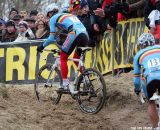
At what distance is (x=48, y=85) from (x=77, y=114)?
2.02 m

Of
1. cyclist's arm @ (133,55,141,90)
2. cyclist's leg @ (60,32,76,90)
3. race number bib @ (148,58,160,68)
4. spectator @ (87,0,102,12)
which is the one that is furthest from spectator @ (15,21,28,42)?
race number bib @ (148,58,160,68)

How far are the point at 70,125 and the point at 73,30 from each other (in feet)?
9.20

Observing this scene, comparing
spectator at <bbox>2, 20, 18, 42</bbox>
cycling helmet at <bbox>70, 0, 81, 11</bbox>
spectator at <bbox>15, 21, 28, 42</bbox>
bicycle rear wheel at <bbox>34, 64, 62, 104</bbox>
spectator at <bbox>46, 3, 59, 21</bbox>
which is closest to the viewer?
bicycle rear wheel at <bbox>34, 64, 62, 104</bbox>

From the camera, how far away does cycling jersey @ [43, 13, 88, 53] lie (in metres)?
11.5

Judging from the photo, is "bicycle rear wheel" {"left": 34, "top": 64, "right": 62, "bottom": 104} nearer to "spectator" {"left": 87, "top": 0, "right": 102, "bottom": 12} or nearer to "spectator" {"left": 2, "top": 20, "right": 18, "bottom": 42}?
"spectator" {"left": 87, "top": 0, "right": 102, "bottom": 12}

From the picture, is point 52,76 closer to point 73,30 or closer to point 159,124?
point 73,30

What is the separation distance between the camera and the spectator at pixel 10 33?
1586 centimetres

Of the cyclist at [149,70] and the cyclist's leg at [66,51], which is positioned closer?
the cyclist at [149,70]

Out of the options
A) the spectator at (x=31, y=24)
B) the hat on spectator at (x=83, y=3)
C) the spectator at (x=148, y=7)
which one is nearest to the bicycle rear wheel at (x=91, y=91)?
the spectator at (x=148, y=7)

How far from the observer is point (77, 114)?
10.6 meters

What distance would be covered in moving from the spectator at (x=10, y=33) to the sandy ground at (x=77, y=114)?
2.90m

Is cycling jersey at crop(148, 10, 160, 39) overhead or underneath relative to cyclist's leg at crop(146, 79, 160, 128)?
overhead

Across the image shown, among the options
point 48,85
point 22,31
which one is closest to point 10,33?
point 22,31

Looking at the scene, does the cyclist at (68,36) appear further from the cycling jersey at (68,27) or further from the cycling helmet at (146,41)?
the cycling helmet at (146,41)
